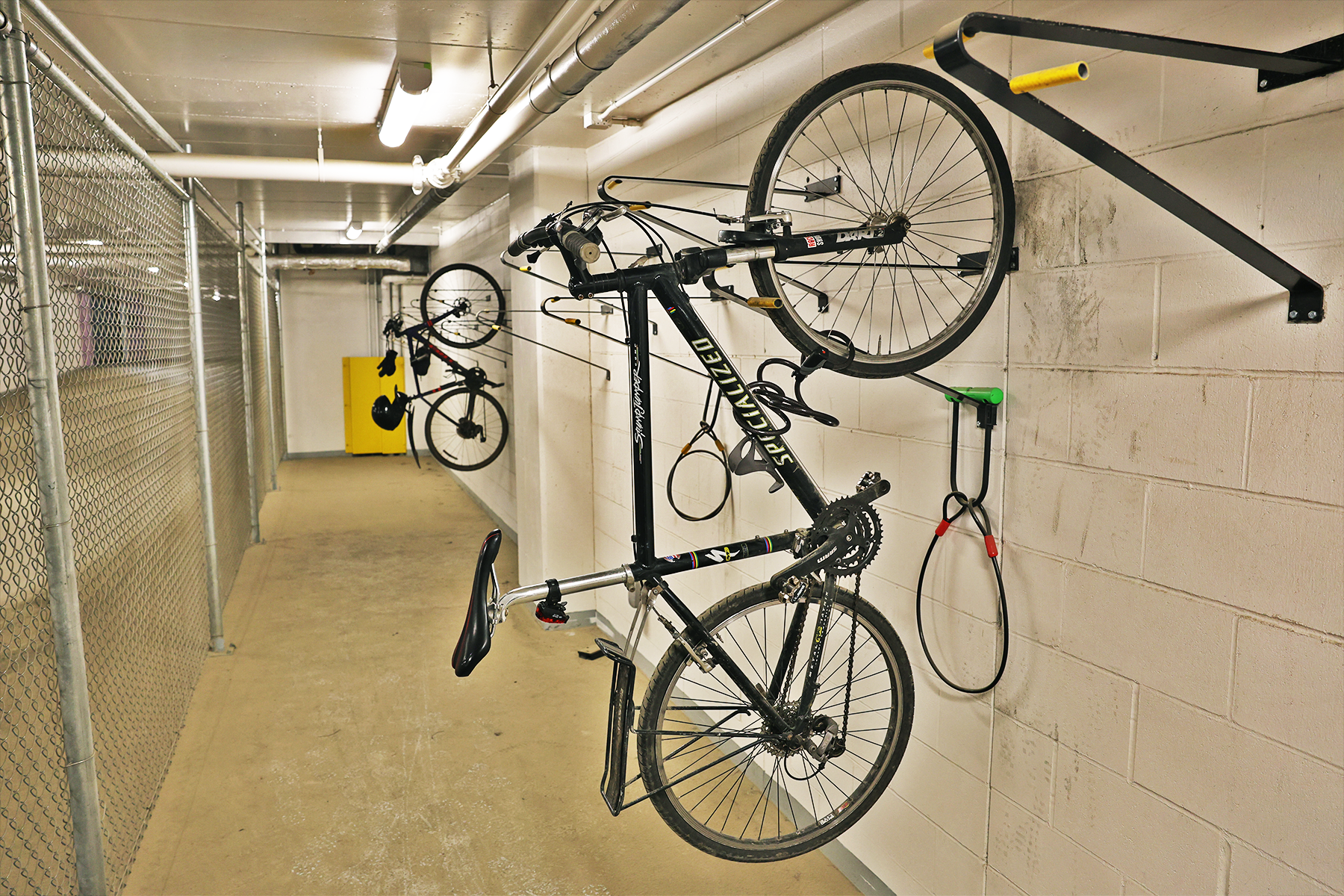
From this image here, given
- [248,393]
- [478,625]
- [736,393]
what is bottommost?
[478,625]

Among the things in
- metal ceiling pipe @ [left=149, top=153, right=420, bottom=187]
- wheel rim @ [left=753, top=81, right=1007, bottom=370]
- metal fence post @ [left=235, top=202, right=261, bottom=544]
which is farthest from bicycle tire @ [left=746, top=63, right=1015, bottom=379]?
metal fence post @ [left=235, top=202, right=261, bottom=544]

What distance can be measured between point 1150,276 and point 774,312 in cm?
67

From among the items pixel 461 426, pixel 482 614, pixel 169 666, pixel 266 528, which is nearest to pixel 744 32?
pixel 482 614

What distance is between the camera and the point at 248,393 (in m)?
6.04

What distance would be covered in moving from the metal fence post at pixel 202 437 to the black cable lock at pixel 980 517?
332cm

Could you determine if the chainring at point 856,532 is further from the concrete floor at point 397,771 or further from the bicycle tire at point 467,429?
the bicycle tire at point 467,429

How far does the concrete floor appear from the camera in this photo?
247cm

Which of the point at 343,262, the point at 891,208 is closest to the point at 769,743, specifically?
the point at 891,208

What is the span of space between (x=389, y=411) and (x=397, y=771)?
3.19 metres

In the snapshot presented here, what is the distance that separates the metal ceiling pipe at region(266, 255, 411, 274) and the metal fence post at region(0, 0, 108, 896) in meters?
8.28

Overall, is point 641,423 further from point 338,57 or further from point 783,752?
point 338,57

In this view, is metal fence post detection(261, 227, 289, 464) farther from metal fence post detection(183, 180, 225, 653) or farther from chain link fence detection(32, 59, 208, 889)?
chain link fence detection(32, 59, 208, 889)

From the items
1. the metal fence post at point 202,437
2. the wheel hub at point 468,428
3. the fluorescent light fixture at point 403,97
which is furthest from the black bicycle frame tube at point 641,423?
the wheel hub at point 468,428

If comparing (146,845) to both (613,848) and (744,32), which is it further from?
(744,32)
